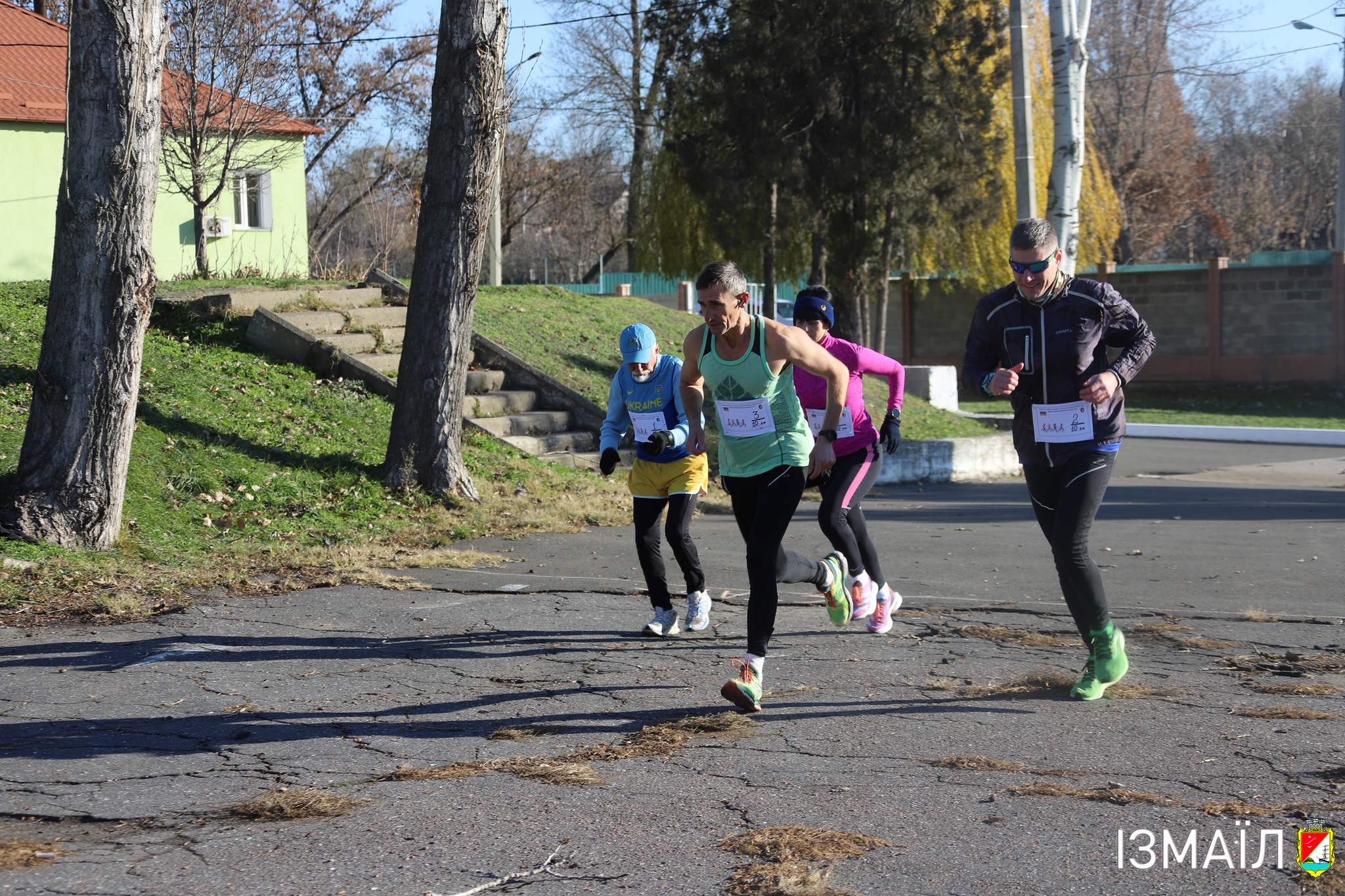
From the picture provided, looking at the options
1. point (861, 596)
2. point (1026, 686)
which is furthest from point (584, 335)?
point (1026, 686)

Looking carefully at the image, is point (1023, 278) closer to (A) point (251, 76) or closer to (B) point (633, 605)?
(B) point (633, 605)

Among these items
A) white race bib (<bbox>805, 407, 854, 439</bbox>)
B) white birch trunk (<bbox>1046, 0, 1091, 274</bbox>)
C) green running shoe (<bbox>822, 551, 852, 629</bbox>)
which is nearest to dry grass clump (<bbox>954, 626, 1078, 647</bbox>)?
green running shoe (<bbox>822, 551, 852, 629</bbox>)

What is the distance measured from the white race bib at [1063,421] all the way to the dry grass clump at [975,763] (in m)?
1.50

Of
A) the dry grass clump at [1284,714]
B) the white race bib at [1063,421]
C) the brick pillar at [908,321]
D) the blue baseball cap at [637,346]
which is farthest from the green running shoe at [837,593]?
the brick pillar at [908,321]

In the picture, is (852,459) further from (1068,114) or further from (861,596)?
(1068,114)

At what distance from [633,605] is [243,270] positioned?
14.0 meters

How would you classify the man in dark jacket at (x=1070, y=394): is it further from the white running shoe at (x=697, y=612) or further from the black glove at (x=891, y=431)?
the white running shoe at (x=697, y=612)

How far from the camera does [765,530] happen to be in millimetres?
5344

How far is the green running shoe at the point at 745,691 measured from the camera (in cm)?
507

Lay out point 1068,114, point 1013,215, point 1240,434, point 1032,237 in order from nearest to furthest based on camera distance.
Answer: point 1032,237
point 1068,114
point 1240,434
point 1013,215

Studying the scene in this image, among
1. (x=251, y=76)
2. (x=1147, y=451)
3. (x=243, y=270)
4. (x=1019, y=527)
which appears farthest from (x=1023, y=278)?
(x=251, y=76)

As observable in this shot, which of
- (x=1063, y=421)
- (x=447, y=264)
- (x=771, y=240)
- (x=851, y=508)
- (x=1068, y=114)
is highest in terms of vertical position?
(x=1068, y=114)

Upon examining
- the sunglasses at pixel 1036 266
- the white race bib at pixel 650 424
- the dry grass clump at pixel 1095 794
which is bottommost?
the dry grass clump at pixel 1095 794

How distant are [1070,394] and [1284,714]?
1.53 meters
